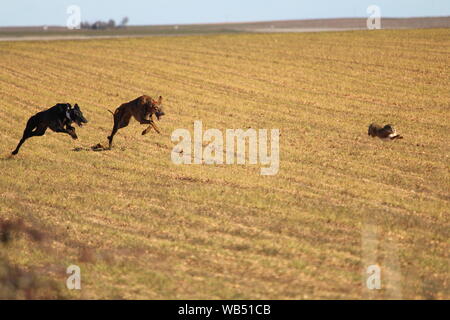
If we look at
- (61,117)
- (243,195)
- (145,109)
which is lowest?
(243,195)

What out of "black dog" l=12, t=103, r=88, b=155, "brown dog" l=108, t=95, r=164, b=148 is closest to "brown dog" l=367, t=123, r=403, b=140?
"brown dog" l=108, t=95, r=164, b=148

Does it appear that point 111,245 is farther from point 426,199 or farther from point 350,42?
point 350,42

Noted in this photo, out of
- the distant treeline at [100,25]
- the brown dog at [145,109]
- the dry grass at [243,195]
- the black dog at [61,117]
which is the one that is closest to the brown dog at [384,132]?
the dry grass at [243,195]

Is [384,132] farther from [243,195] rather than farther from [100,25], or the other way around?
[100,25]

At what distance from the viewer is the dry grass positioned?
8719 millimetres

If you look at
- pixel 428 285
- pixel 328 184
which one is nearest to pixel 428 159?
pixel 328 184

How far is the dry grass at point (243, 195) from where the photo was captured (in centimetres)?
872

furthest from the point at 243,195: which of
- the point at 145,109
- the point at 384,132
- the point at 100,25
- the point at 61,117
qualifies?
the point at 100,25

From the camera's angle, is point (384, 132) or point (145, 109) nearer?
point (145, 109)

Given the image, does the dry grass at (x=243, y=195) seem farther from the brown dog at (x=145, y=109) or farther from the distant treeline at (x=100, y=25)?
the distant treeline at (x=100, y=25)

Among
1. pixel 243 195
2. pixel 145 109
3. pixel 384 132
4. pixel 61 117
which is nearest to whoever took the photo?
pixel 243 195

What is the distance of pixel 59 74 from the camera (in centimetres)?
3553

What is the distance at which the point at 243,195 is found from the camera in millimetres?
13125

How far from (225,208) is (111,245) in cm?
278
